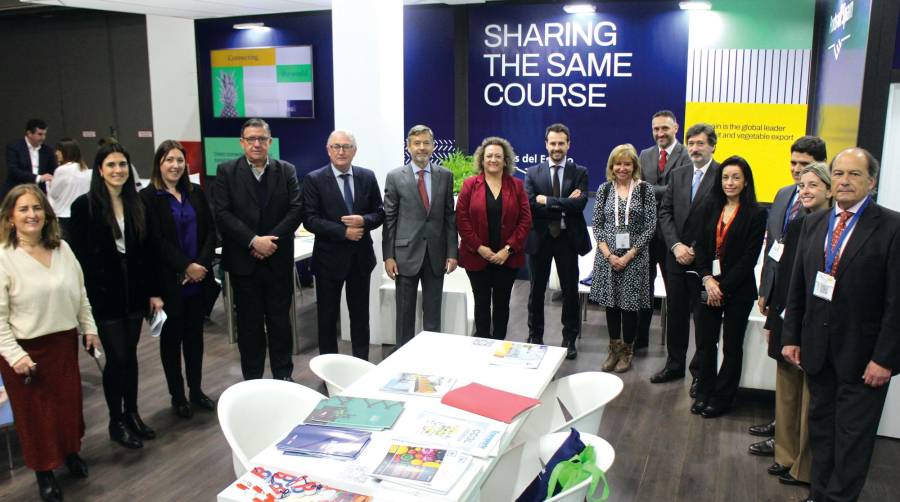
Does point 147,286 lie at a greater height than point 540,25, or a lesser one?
lesser

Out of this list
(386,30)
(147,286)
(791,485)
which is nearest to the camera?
(791,485)

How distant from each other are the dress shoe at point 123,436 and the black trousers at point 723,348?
336cm

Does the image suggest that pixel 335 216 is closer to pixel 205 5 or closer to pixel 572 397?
pixel 572 397

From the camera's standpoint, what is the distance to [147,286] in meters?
3.94

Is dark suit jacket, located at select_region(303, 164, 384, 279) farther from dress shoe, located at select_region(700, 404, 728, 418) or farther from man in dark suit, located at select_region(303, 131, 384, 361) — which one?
dress shoe, located at select_region(700, 404, 728, 418)

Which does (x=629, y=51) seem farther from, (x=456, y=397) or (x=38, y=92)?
(x=38, y=92)

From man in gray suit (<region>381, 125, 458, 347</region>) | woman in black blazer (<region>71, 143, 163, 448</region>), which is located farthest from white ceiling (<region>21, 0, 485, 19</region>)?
woman in black blazer (<region>71, 143, 163, 448</region>)

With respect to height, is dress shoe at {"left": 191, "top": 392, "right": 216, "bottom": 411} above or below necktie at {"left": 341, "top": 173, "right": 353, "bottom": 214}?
below

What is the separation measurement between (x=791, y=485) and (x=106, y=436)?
3.77 meters

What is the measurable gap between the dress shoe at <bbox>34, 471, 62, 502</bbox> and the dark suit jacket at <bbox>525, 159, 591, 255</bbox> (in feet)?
11.1

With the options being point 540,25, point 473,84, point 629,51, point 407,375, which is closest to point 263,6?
point 473,84

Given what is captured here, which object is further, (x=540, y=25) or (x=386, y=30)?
(x=540, y=25)

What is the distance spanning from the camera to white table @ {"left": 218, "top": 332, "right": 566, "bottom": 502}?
2.12 metres

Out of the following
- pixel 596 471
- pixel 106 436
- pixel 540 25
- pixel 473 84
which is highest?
pixel 540 25
